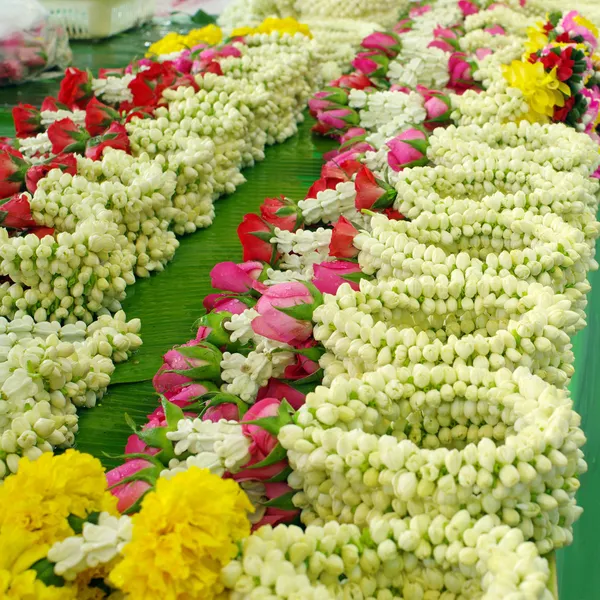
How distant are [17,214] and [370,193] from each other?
0.48m

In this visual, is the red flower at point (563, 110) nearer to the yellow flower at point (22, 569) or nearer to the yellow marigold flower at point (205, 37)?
the yellow marigold flower at point (205, 37)

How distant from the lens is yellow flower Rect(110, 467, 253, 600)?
550 mm

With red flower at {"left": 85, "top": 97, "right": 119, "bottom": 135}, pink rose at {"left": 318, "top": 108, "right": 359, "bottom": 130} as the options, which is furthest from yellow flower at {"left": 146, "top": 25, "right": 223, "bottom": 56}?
red flower at {"left": 85, "top": 97, "right": 119, "bottom": 135}

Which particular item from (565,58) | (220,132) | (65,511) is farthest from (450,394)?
(565,58)

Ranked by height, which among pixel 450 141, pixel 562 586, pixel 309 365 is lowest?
pixel 562 586

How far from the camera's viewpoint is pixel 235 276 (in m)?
1.03

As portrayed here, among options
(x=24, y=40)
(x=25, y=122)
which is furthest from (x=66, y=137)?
(x=24, y=40)

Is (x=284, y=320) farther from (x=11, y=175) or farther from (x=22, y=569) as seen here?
(x=11, y=175)

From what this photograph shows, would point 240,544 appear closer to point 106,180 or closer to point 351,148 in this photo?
point 106,180

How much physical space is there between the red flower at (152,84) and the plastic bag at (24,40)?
542mm

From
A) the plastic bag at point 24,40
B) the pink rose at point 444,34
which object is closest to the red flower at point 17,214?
the plastic bag at point 24,40

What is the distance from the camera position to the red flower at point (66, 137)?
1.34 metres

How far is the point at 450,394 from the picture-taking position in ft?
2.33

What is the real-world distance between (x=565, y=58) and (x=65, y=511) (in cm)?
127
